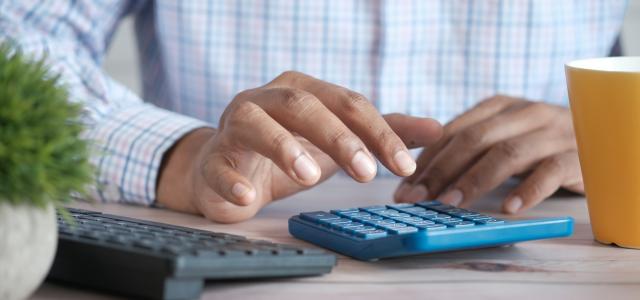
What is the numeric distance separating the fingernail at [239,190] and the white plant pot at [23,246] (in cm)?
28

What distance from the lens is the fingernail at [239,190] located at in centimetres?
79

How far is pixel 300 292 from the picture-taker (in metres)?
0.61

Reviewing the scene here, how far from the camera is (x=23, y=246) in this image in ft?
1.62

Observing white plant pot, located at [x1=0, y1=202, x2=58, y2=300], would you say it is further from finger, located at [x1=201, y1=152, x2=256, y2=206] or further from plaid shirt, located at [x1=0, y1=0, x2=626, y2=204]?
plaid shirt, located at [x1=0, y1=0, x2=626, y2=204]

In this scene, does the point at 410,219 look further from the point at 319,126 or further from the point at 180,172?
Answer: the point at 180,172

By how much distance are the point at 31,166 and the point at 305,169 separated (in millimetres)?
287

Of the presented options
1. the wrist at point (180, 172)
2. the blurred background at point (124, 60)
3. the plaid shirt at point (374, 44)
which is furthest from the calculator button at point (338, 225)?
the blurred background at point (124, 60)

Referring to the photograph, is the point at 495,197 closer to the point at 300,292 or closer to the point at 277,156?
the point at 277,156

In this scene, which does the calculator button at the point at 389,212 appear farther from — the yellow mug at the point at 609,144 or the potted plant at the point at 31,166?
the potted plant at the point at 31,166

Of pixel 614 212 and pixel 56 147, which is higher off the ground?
pixel 56 147

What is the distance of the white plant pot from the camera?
49 cm

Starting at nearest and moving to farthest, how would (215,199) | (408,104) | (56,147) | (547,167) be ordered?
1. (56,147)
2. (215,199)
3. (547,167)
4. (408,104)

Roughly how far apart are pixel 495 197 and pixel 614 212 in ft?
0.87

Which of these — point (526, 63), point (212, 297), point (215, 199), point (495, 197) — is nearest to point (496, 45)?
point (526, 63)
